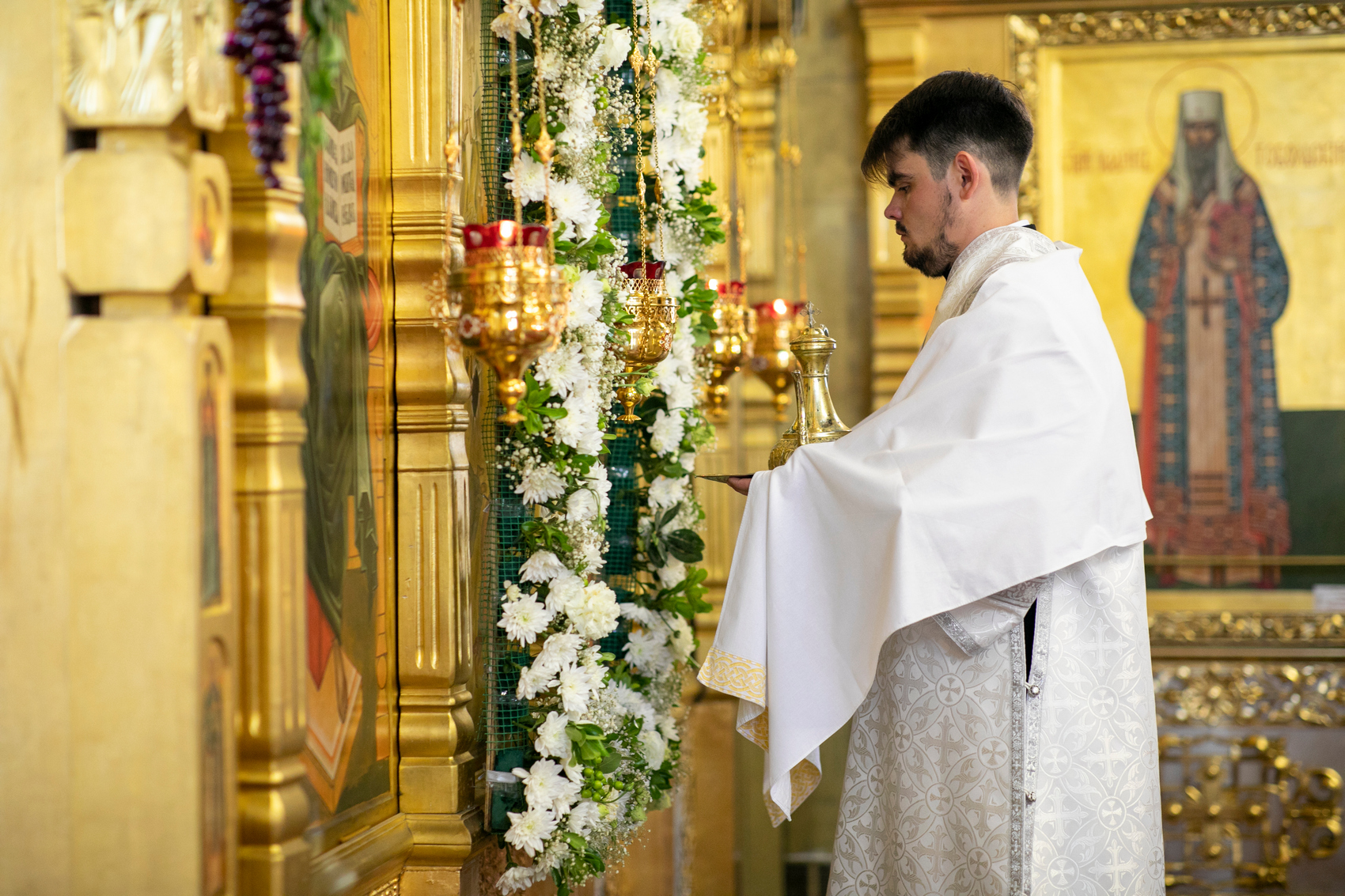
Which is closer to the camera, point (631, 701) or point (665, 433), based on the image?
point (631, 701)

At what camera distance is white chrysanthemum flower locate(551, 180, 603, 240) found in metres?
2.46

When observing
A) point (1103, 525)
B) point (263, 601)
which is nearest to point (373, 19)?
point (263, 601)

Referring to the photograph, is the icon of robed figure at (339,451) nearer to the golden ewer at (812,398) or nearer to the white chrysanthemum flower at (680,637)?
the golden ewer at (812,398)

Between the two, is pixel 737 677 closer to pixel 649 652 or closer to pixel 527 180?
pixel 649 652

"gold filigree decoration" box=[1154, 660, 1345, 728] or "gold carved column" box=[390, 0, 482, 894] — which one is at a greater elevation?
"gold carved column" box=[390, 0, 482, 894]

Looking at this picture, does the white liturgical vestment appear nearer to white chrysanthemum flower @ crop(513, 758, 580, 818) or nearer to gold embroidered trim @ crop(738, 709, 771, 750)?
gold embroidered trim @ crop(738, 709, 771, 750)

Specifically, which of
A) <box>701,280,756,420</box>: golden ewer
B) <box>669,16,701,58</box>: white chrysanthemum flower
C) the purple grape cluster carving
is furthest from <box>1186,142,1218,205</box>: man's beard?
the purple grape cluster carving

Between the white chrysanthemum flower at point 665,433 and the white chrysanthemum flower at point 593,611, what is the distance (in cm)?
60

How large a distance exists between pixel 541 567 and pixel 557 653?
0.18 metres

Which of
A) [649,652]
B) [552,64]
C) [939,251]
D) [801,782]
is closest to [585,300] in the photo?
[552,64]

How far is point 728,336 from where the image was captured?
11.2 feet

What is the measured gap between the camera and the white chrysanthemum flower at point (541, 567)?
2459mm

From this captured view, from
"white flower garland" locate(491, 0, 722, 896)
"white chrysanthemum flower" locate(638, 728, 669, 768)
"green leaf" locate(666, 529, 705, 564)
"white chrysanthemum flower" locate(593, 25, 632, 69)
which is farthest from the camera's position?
"green leaf" locate(666, 529, 705, 564)

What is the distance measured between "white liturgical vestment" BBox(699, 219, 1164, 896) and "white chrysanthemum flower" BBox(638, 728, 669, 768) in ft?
1.63
